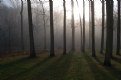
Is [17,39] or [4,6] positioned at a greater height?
[4,6]

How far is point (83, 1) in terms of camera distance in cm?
4516

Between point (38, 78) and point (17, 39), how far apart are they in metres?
68.4

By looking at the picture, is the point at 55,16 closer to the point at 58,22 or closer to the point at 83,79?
the point at 58,22

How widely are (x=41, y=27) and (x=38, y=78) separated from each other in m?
77.9

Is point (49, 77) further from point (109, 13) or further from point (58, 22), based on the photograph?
point (58, 22)

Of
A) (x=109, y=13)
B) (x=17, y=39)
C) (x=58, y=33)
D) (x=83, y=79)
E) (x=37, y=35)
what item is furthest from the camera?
(x=58, y=33)

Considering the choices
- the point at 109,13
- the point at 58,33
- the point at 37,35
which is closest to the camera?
the point at 109,13

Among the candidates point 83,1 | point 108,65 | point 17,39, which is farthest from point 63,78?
point 17,39

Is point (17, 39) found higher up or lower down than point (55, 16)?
lower down

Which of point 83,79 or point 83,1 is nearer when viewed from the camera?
point 83,79

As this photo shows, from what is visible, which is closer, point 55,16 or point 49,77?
point 49,77

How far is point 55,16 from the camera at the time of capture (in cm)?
8606

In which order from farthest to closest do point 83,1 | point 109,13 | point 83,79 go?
1. point 83,1
2. point 109,13
3. point 83,79

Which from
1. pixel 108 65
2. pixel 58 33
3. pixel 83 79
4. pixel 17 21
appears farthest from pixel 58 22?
pixel 83 79
